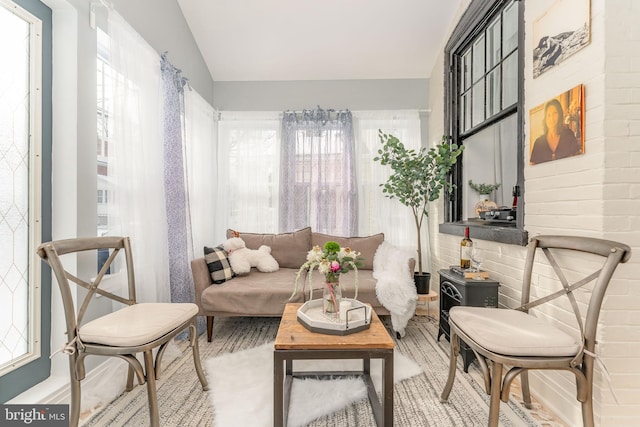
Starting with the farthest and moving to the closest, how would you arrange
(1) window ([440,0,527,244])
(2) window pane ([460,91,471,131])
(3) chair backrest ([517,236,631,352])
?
(2) window pane ([460,91,471,131]) → (1) window ([440,0,527,244]) → (3) chair backrest ([517,236,631,352])

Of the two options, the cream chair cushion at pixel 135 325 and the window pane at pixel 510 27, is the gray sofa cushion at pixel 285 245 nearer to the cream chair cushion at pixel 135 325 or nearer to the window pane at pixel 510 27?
the cream chair cushion at pixel 135 325

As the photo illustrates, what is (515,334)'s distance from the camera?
146 centimetres

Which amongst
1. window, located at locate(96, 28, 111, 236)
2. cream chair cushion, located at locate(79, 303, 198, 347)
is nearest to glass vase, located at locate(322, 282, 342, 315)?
cream chair cushion, located at locate(79, 303, 198, 347)

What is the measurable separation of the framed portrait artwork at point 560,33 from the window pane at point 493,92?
0.65m

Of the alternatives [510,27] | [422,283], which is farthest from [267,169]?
[510,27]

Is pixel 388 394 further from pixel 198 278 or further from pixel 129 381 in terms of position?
pixel 198 278

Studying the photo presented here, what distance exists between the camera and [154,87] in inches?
101

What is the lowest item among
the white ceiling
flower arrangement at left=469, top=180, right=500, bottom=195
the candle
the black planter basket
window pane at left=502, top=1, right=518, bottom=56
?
the black planter basket

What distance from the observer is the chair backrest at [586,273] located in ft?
4.35

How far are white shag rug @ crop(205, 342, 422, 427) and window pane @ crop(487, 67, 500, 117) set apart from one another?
6.93ft

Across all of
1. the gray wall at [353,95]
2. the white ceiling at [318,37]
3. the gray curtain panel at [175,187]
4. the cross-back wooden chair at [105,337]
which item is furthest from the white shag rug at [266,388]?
the white ceiling at [318,37]

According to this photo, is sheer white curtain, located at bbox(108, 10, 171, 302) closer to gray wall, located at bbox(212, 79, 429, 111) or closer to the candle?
the candle

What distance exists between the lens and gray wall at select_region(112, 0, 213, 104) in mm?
2414

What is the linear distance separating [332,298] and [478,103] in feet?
7.73
